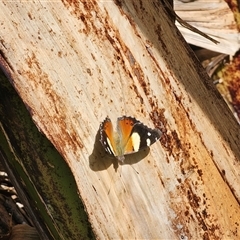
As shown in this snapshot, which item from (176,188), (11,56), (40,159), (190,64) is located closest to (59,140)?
(40,159)

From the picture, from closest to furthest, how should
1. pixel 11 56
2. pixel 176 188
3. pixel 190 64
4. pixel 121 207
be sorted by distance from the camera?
pixel 11 56 → pixel 121 207 → pixel 176 188 → pixel 190 64

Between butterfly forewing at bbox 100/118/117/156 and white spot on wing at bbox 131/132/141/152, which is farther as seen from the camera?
white spot on wing at bbox 131/132/141/152

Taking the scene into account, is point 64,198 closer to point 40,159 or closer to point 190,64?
point 40,159

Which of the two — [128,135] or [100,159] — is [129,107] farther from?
[100,159]

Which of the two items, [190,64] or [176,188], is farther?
[190,64]

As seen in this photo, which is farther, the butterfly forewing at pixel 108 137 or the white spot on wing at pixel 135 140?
the white spot on wing at pixel 135 140
